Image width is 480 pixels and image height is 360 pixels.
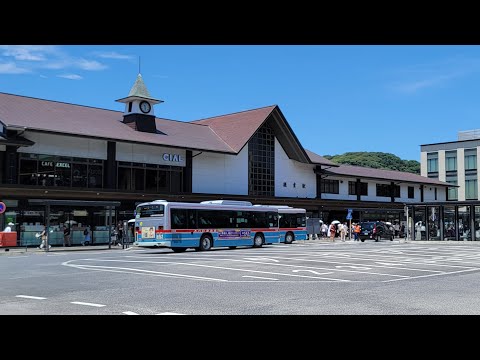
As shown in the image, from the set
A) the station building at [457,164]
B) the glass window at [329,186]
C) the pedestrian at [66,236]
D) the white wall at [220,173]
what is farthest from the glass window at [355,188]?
the pedestrian at [66,236]

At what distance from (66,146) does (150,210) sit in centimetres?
1243

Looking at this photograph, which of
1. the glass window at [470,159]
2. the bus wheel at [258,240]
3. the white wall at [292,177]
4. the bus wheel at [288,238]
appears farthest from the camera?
the glass window at [470,159]

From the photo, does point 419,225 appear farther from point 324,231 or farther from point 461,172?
point 461,172

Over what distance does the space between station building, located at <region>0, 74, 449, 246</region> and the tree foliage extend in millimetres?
47055

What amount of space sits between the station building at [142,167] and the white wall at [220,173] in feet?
0.28

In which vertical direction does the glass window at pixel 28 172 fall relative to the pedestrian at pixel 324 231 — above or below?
above

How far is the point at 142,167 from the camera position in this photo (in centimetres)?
4275

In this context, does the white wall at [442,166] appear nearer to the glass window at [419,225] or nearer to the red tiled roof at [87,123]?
the glass window at [419,225]

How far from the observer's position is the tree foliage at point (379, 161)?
363 feet

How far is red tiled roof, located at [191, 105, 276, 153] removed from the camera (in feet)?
163

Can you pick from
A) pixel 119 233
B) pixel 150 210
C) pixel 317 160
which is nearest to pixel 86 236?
pixel 119 233

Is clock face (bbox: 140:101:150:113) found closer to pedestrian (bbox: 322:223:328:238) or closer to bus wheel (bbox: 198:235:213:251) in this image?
bus wheel (bbox: 198:235:213:251)
